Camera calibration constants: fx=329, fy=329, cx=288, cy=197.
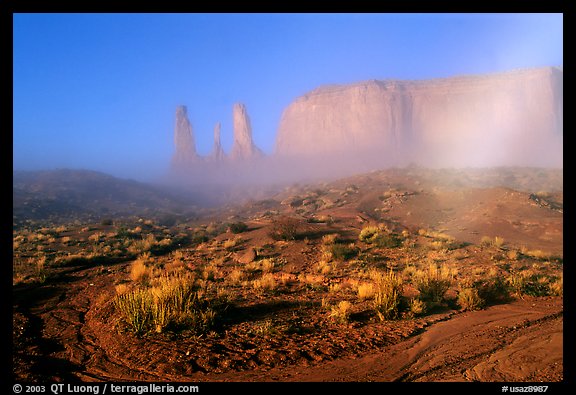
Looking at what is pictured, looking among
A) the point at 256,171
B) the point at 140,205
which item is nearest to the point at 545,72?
the point at 256,171

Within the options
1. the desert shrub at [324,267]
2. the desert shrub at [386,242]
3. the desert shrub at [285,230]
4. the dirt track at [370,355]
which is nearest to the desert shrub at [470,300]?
the dirt track at [370,355]

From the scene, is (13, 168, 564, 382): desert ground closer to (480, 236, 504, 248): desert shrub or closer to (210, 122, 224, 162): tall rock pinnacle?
(480, 236, 504, 248): desert shrub

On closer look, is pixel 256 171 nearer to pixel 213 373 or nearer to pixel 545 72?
pixel 545 72

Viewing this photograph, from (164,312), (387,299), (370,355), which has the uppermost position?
(164,312)

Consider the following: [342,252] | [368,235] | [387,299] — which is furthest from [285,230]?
[387,299]

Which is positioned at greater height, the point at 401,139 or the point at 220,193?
the point at 401,139

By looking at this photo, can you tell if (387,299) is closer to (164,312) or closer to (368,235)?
(164,312)

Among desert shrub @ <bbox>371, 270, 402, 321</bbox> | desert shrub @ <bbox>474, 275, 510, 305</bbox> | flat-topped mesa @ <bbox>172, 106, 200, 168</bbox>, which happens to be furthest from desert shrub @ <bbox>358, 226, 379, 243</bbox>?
flat-topped mesa @ <bbox>172, 106, 200, 168</bbox>
